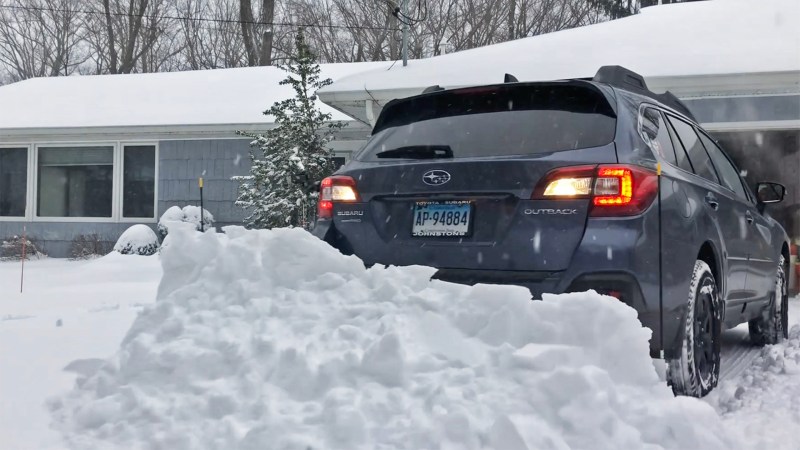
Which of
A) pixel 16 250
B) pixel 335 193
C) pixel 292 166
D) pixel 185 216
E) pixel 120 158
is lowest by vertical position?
pixel 16 250

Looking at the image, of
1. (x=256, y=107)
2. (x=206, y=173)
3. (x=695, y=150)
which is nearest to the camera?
(x=695, y=150)

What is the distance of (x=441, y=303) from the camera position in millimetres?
3326

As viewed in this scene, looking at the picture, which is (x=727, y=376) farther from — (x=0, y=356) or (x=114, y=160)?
(x=114, y=160)

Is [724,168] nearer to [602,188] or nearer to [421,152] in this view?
[602,188]

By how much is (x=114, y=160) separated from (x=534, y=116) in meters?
13.7

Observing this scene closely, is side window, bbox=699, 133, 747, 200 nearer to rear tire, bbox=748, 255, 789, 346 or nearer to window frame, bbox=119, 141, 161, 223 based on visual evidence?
rear tire, bbox=748, 255, 789, 346

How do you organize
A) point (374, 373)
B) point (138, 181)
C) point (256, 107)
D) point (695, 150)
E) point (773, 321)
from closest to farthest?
point (374, 373), point (695, 150), point (773, 321), point (256, 107), point (138, 181)

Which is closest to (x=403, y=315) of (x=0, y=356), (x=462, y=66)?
(x=0, y=356)

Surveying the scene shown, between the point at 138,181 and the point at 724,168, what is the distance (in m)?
12.9

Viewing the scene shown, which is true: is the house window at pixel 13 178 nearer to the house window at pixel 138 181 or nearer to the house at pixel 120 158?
the house at pixel 120 158

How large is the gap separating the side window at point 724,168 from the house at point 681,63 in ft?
14.3

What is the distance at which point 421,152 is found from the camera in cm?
386

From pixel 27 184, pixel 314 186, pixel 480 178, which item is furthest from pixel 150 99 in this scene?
pixel 480 178

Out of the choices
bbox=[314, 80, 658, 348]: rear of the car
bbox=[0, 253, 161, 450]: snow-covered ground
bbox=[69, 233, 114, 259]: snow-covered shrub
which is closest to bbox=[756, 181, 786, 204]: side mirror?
bbox=[314, 80, 658, 348]: rear of the car
